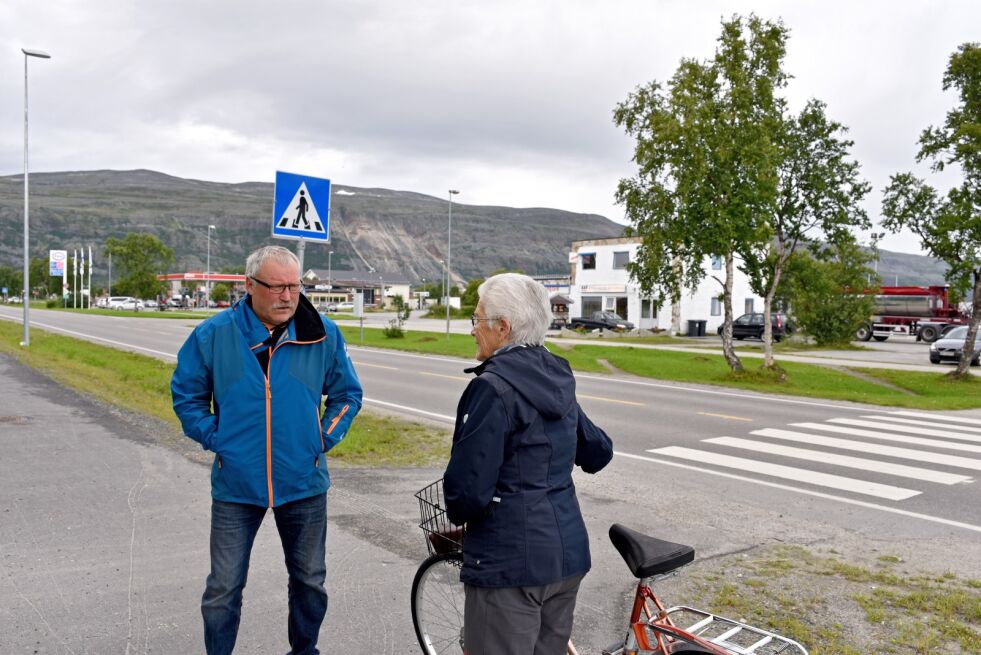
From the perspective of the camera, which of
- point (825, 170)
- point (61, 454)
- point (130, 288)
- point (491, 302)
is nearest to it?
point (491, 302)

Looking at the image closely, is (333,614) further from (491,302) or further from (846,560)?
(846,560)

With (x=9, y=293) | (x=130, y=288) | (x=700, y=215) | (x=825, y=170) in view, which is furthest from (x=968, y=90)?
(x=9, y=293)

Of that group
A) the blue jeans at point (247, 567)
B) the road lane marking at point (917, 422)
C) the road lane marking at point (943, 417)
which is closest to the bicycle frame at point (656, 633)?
the blue jeans at point (247, 567)

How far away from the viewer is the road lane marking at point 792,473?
7957 mm

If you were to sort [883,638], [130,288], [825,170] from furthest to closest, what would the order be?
[130,288] → [825,170] → [883,638]

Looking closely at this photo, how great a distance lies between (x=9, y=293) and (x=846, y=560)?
157026mm

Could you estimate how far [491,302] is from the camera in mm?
2668

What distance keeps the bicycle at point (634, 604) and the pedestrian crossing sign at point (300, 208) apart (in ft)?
16.1

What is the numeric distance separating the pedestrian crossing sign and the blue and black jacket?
452cm

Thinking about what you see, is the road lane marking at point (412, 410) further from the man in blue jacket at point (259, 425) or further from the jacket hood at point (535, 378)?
the jacket hood at point (535, 378)

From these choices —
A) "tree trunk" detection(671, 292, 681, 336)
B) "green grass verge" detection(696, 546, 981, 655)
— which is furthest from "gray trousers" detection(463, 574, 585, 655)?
"tree trunk" detection(671, 292, 681, 336)

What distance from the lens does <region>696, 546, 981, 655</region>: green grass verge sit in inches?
163

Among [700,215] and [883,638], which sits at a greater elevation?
[700,215]

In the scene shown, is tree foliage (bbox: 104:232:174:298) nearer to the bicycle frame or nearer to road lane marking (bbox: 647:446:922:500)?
road lane marking (bbox: 647:446:922:500)
